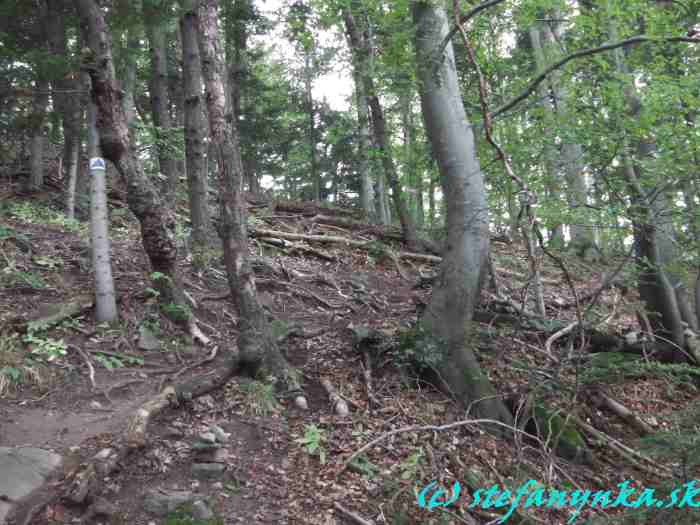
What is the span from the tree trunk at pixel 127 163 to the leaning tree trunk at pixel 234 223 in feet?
4.63

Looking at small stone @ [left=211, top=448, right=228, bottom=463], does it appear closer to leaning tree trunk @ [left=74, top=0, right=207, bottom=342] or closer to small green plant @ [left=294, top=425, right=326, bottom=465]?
small green plant @ [left=294, top=425, right=326, bottom=465]

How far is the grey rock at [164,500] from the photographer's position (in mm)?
3623

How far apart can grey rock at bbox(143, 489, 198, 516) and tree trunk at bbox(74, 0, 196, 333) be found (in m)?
3.19

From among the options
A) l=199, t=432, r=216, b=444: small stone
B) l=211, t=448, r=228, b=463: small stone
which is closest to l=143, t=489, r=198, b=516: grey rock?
l=211, t=448, r=228, b=463: small stone

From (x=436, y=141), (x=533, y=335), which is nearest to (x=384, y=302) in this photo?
(x=533, y=335)

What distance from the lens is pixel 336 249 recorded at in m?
12.1

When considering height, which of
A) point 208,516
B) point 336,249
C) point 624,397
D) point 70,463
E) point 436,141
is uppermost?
point 436,141

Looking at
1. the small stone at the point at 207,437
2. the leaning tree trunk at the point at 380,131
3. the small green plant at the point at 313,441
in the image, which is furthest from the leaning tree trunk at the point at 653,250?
the small stone at the point at 207,437

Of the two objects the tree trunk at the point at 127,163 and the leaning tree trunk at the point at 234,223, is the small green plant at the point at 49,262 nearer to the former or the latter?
the tree trunk at the point at 127,163

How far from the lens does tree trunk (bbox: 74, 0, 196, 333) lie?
5887 millimetres

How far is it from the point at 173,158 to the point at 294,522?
8.08 meters

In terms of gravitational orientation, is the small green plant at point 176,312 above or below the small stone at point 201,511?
above

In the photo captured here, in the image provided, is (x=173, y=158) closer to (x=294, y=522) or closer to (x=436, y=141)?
(x=436, y=141)

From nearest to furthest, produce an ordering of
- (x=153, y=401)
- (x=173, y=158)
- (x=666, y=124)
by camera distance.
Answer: (x=153, y=401) < (x=666, y=124) < (x=173, y=158)
